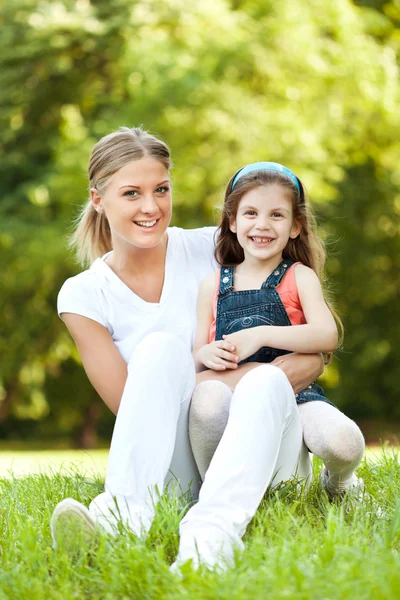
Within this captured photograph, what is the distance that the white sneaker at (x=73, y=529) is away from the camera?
2111mm

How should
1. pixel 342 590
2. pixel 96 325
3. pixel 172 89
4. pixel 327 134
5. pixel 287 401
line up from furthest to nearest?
pixel 327 134, pixel 172 89, pixel 96 325, pixel 287 401, pixel 342 590

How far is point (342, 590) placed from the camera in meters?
1.67

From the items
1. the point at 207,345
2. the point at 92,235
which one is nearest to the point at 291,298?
the point at 207,345

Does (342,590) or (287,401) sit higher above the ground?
(287,401)

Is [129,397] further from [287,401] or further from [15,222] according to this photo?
[15,222]

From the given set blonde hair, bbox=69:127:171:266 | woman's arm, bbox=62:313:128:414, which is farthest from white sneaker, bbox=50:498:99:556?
blonde hair, bbox=69:127:171:266

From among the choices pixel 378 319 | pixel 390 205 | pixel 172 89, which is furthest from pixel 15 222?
pixel 378 319

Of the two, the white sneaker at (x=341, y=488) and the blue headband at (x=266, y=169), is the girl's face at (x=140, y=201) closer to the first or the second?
the blue headband at (x=266, y=169)

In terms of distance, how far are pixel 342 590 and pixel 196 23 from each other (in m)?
10.7

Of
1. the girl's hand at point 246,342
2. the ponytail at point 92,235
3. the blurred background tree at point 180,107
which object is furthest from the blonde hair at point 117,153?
the blurred background tree at point 180,107

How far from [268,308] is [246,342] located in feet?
0.68

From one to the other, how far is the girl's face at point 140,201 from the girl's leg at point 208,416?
67 centimetres

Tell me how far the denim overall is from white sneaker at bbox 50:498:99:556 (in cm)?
86

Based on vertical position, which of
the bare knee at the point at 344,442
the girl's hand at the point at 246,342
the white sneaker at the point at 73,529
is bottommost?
the white sneaker at the point at 73,529
